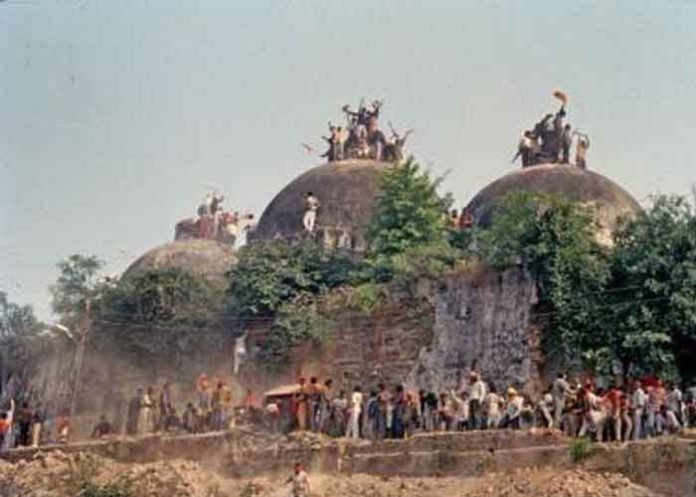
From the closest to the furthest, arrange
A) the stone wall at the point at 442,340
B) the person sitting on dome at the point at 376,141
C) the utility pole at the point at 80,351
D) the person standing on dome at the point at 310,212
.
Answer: the stone wall at the point at 442,340 → the utility pole at the point at 80,351 → the person standing on dome at the point at 310,212 → the person sitting on dome at the point at 376,141

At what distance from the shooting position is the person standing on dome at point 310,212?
33312mm

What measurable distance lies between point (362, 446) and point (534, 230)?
231 inches

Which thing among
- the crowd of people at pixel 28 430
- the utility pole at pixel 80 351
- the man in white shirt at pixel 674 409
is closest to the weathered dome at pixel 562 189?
the utility pole at pixel 80 351

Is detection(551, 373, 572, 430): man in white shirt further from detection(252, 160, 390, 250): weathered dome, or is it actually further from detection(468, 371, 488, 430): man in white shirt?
detection(252, 160, 390, 250): weathered dome

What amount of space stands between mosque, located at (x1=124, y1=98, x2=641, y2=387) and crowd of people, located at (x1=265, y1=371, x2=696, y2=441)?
1244 millimetres

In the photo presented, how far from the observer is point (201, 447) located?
852 inches

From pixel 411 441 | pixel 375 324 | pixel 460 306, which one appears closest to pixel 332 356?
pixel 375 324

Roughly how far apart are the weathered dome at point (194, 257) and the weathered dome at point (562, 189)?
6.59 metres

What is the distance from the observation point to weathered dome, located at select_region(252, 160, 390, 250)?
3312 centimetres

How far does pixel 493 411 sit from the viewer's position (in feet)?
64.2

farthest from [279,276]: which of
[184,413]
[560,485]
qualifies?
[560,485]

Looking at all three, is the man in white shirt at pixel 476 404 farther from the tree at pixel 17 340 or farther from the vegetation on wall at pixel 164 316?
the tree at pixel 17 340

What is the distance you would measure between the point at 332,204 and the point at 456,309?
10055 mm

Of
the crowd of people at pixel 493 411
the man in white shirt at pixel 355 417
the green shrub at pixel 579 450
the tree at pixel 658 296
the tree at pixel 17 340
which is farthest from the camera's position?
the tree at pixel 17 340
